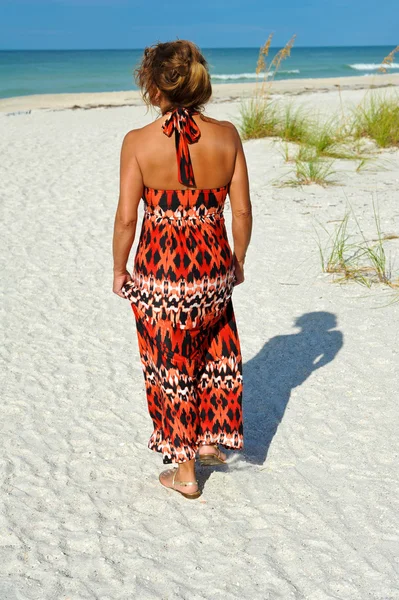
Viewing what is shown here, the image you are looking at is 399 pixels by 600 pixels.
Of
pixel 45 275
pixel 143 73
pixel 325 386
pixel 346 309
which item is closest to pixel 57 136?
pixel 45 275

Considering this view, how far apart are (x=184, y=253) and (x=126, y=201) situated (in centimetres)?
27

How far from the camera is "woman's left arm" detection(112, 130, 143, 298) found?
2543 millimetres

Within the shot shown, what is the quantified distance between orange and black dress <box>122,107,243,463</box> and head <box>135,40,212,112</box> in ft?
0.19

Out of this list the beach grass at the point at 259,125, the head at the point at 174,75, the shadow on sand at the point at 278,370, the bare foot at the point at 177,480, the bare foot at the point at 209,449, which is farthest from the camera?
the beach grass at the point at 259,125

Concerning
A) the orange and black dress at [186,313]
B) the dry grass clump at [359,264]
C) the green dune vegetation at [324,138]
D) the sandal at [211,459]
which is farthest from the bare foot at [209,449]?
the green dune vegetation at [324,138]

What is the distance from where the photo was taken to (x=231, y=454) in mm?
3301

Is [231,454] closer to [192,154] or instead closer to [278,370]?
[278,370]

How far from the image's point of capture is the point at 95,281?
568 cm

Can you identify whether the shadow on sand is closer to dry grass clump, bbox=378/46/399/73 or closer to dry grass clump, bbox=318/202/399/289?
dry grass clump, bbox=318/202/399/289

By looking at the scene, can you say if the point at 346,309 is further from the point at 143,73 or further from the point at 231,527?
the point at 143,73

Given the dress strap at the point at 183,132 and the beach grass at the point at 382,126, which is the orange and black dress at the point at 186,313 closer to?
the dress strap at the point at 183,132

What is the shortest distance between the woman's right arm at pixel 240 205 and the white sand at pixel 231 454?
95cm

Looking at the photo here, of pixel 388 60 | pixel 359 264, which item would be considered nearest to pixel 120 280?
pixel 359 264

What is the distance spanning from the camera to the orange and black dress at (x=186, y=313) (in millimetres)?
2607
